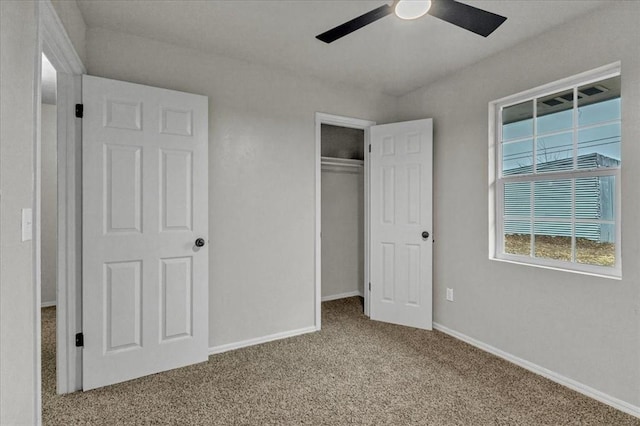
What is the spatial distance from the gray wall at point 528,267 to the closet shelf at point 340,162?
3.12 feet

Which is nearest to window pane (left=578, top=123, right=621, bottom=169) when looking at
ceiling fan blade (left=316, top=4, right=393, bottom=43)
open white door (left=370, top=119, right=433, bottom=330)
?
open white door (left=370, top=119, right=433, bottom=330)

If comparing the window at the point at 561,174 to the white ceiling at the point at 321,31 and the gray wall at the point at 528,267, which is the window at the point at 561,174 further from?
the white ceiling at the point at 321,31

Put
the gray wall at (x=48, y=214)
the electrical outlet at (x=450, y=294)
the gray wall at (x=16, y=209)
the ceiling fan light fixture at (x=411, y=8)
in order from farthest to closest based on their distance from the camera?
the gray wall at (x=48, y=214) → the electrical outlet at (x=450, y=294) → the ceiling fan light fixture at (x=411, y=8) → the gray wall at (x=16, y=209)

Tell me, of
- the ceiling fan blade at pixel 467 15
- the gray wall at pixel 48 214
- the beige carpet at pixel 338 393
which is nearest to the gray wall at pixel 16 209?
the beige carpet at pixel 338 393

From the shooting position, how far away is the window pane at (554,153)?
92.7 inches

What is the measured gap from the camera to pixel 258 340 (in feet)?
9.55

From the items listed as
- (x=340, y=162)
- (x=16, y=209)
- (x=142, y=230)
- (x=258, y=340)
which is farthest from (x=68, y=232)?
(x=340, y=162)

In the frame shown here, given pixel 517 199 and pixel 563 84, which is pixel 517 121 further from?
pixel 517 199

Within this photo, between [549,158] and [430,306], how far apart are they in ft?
5.47

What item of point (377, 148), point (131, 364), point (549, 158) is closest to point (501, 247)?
point (549, 158)

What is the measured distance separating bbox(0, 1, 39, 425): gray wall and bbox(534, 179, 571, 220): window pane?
3.09 m

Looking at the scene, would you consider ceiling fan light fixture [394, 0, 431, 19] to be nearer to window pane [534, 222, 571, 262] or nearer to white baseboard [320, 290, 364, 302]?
window pane [534, 222, 571, 262]

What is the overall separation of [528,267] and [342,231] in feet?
7.52

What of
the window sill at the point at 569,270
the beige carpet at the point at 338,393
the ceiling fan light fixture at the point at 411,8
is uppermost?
the ceiling fan light fixture at the point at 411,8
